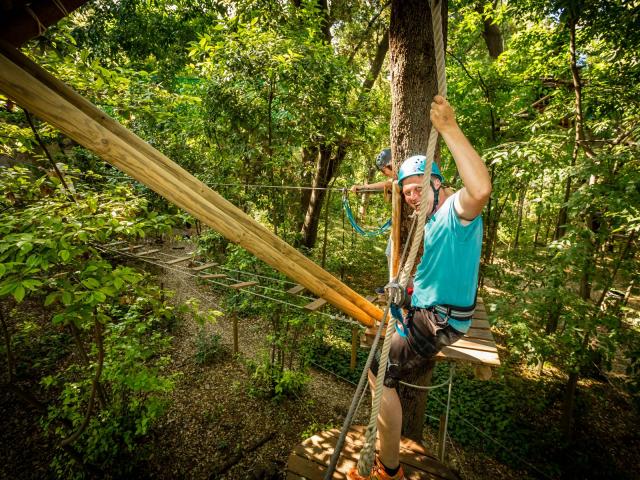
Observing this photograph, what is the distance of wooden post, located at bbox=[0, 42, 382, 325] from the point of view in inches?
38.7

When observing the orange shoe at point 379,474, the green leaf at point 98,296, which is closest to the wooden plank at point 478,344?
the orange shoe at point 379,474

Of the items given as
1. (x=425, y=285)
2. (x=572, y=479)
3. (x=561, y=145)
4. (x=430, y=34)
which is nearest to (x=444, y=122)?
(x=425, y=285)

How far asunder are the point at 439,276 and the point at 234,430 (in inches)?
200

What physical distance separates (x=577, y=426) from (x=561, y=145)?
539 centimetres

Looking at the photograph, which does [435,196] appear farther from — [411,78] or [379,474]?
[379,474]

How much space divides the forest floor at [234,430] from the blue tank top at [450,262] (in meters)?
3.91

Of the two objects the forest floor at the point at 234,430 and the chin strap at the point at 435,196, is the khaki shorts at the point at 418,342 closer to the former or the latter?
the chin strap at the point at 435,196

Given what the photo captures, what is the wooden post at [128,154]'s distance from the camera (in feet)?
3.23

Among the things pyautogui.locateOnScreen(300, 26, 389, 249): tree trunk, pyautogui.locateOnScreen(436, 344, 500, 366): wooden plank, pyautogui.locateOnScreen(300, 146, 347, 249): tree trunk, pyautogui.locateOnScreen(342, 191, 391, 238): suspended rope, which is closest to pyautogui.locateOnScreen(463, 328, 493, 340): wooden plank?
pyautogui.locateOnScreen(436, 344, 500, 366): wooden plank

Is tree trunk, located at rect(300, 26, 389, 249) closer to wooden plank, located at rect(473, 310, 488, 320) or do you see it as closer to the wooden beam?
wooden plank, located at rect(473, 310, 488, 320)

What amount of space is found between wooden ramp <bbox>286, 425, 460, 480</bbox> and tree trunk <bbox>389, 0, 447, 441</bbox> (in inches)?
28.3

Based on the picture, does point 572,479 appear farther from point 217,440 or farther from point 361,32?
point 361,32

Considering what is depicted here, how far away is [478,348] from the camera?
7.85 ft

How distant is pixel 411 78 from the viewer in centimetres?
260
